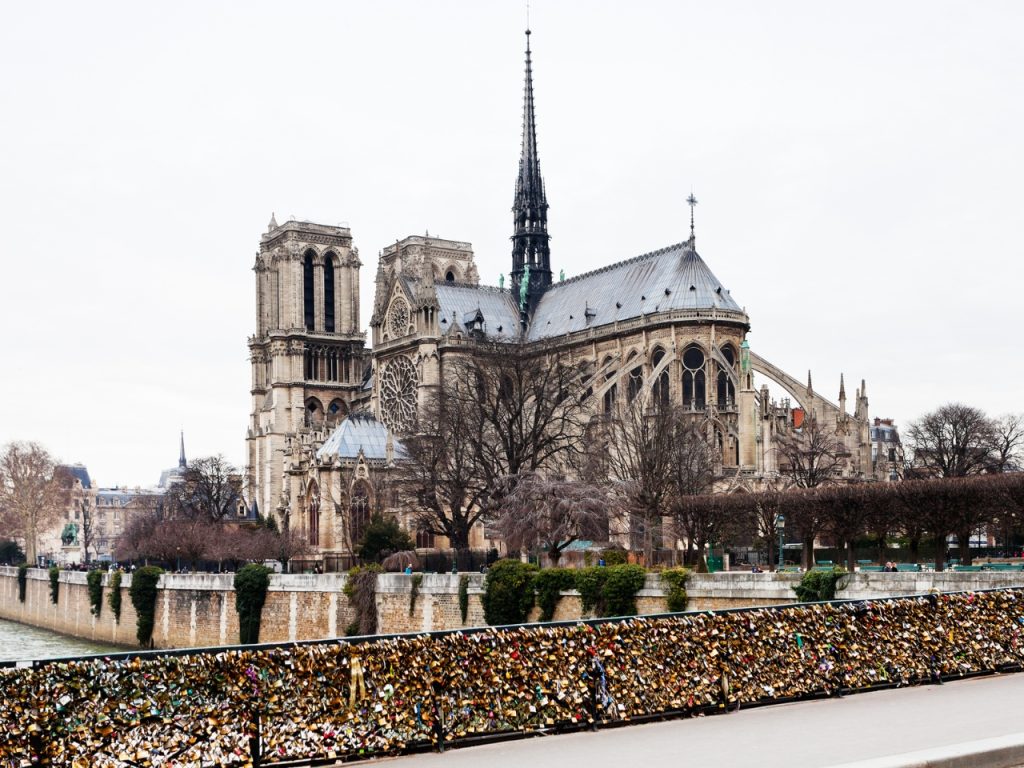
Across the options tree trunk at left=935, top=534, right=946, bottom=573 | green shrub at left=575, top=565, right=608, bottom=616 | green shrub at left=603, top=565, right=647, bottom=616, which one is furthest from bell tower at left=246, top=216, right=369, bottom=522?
green shrub at left=603, top=565, right=647, bottom=616

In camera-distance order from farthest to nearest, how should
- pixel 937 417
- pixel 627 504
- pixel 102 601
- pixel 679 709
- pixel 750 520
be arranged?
pixel 937 417 → pixel 102 601 → pixel 627 504 → pixel 750 520 → pixel 679 709

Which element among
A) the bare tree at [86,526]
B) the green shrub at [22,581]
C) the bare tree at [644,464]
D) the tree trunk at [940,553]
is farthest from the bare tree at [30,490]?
the tree trunk at [940,553]

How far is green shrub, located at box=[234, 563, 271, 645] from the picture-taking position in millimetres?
48406

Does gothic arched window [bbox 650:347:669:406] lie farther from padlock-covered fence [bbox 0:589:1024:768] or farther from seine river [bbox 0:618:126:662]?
padlock-covered fence [bbox 0:589:1024:768]

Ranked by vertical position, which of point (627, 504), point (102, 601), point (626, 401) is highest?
point (626, 401)

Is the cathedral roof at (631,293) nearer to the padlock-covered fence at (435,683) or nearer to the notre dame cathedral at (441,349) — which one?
the notre dame cathedral at (441,349)

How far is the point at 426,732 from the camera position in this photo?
13.2m

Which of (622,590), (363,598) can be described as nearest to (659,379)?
(363,598)

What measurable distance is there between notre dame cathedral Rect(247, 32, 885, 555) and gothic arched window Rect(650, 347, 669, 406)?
0.15m

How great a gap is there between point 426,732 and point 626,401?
176 feet

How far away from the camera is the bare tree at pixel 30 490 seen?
330 ft

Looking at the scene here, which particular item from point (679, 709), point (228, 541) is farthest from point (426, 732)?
point (228, 541)

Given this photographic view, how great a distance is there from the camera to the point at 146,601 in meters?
55.4

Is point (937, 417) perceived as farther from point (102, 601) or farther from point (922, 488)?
point (102, 601)
